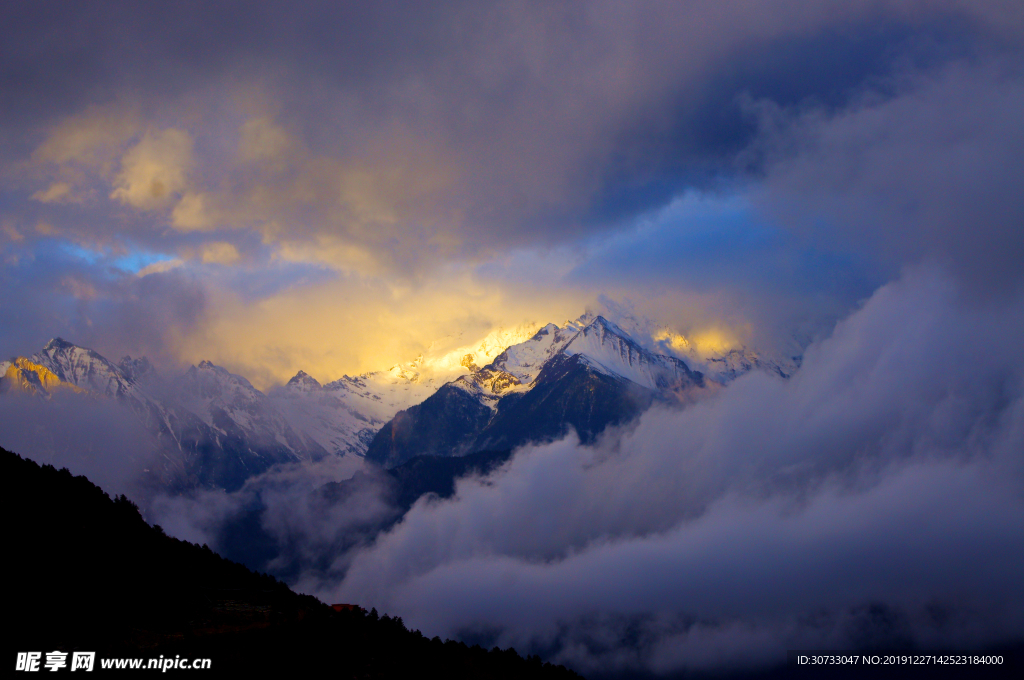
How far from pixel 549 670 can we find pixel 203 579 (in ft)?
172

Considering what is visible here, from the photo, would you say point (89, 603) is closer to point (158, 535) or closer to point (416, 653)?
point (158, 535)

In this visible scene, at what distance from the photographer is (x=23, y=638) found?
2763 inches

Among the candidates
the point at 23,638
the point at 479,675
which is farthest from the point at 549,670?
the point at 23,638

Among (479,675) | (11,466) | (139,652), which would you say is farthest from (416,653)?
(11,466)

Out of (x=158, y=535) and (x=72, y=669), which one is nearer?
(x=72, y=669)

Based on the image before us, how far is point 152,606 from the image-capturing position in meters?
84.4

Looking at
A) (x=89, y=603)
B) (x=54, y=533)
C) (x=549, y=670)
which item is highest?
(x=54, y=533)

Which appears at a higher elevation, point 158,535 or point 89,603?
point 158,535

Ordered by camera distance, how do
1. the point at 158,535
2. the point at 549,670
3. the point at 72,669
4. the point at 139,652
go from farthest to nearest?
1. the point at 549,670
2. the point at 158,535
3. the point at 139,652
4. the point at 72,669

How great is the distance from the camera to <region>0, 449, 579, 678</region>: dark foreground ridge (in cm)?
7544

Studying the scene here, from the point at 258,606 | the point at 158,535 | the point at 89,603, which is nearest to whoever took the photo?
the point at 89,603

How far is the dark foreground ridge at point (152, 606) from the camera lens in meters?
75.4

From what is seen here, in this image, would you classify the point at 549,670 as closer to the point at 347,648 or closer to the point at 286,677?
the point at 347,648

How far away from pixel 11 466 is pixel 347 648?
4743 centimetres
